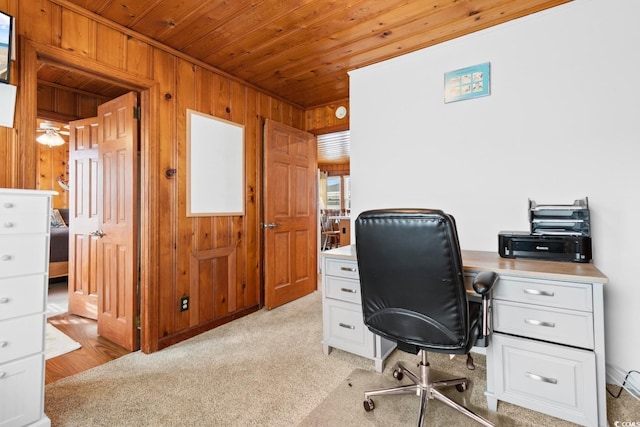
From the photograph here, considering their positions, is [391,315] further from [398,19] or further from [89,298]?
[89,298]

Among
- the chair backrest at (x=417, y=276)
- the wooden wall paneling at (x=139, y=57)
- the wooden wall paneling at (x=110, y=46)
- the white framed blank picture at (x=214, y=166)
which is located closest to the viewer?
the chair backrest at (x=417, y=276)

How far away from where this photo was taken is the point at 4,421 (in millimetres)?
1329

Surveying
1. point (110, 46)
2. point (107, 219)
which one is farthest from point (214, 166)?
point (110, 46)

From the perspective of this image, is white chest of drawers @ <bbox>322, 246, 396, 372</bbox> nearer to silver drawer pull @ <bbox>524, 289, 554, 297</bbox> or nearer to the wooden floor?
silver drawer pull @ <bbox>524, 289, 554, 297</bbox>

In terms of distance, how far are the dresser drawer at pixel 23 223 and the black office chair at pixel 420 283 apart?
154 cm

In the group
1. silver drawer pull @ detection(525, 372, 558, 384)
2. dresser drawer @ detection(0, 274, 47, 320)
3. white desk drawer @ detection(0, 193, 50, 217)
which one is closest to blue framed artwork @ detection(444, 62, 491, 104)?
silver drawer pull @ detection(525, 372, 558, 384)

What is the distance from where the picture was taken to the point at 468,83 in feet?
7.44

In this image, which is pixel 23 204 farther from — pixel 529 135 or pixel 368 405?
→ pixel 529 135

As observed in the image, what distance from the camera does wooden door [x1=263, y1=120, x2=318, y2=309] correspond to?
322 cm

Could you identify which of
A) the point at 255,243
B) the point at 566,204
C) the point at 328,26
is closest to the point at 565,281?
the point at 566,204

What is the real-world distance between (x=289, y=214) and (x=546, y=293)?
2.55m

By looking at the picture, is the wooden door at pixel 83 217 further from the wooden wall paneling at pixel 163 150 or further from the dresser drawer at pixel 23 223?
the dresser drawer at pixel 23 223

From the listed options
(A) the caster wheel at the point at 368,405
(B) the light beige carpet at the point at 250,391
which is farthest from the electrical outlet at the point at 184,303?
(A) the caster wheel at the point at 368,405

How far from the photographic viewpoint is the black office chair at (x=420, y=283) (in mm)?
1287
